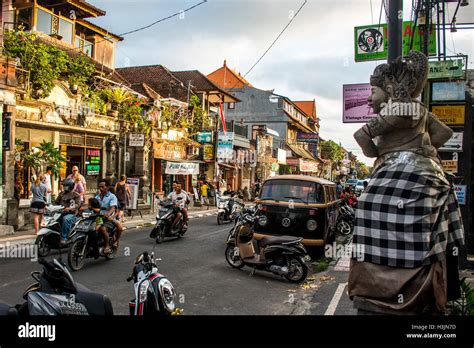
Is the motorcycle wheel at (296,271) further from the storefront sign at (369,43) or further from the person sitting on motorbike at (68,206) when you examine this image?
the storefront sign at (369,43)

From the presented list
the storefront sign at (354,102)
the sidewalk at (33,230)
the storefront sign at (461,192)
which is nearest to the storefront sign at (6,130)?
the sidewalk at (33,230)

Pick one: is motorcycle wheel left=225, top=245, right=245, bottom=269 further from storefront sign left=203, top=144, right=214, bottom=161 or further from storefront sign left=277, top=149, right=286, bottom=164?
storefront sign left=277, top=149, right=286, bottom=164

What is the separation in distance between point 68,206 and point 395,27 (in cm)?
758

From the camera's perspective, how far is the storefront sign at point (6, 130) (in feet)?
42.2

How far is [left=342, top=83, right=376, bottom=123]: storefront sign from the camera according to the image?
10391mm

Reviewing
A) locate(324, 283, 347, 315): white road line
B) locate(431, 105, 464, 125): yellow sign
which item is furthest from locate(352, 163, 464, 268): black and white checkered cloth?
locate(431, 105, 464, 125): yellow sign

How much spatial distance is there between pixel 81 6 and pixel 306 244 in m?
16.5

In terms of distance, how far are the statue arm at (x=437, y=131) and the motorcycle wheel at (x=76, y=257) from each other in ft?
21.9

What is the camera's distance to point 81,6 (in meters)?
19.7

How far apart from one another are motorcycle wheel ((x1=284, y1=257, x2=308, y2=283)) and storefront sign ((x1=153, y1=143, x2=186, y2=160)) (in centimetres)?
1722

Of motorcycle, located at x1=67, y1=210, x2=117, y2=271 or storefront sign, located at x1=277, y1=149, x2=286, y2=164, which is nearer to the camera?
motorcycle, located at x1=67, y1=210, x2=117, y2=271

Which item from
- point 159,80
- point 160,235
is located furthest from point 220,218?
point 159,80

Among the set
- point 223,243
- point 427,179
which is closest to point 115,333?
point 427,179

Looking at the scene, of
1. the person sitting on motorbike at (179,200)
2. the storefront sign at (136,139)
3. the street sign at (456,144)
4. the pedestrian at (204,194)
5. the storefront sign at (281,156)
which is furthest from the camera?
the storefront sign at (281,156)
